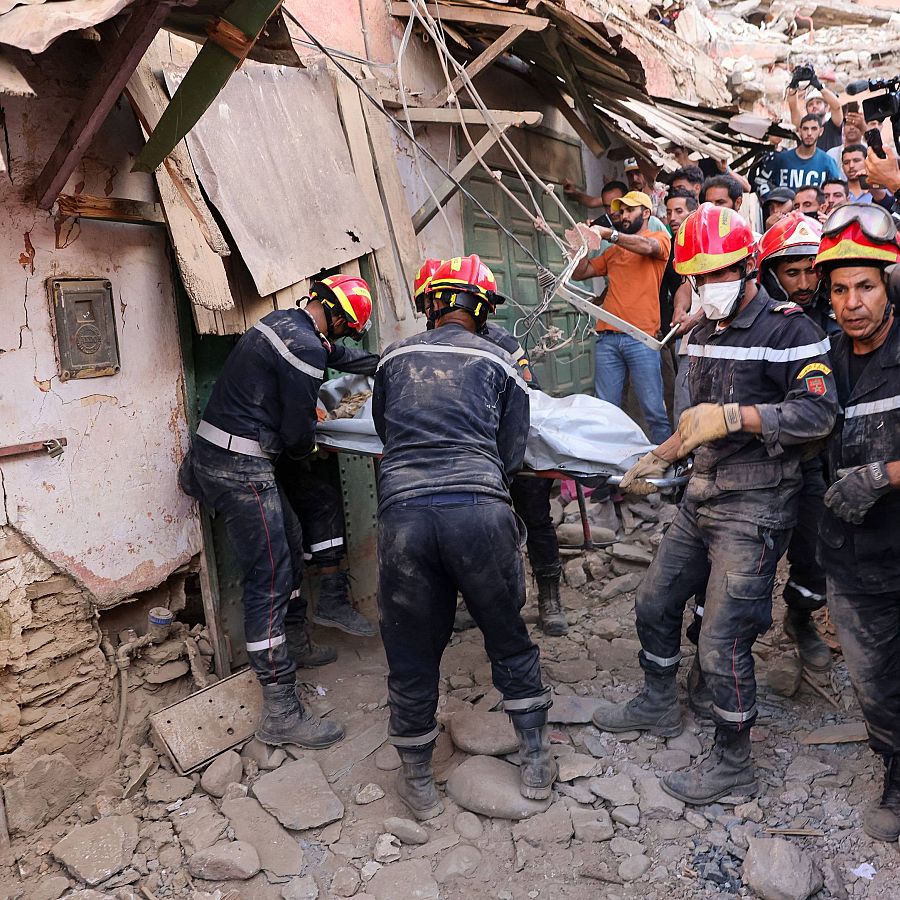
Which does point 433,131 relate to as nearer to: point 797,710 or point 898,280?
point 898,280

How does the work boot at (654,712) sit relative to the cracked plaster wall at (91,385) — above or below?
below

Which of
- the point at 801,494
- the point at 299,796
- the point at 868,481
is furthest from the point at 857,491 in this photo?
the point at 299,796

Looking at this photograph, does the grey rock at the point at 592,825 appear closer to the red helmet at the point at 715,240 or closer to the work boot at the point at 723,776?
the work boot at the point at 723,776

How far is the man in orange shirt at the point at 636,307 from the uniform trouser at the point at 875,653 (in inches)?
120

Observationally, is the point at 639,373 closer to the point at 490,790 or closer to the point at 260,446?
the point at 260,446

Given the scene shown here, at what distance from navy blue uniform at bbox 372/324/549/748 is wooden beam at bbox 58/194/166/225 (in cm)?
133

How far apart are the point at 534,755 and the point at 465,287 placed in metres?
1.89

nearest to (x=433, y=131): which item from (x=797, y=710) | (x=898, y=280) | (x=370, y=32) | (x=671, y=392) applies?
(x=370, y=32)

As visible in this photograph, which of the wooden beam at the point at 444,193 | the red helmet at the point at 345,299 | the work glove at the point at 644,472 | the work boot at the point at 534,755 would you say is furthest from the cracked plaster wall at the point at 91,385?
the work glove at the point at 644,472

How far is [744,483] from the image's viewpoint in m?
3.06

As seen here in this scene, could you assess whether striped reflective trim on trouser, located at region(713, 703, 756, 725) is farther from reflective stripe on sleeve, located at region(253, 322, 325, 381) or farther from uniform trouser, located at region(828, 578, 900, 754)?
reflective stripe on sleeve, located at region(253, 322, 325, 381)

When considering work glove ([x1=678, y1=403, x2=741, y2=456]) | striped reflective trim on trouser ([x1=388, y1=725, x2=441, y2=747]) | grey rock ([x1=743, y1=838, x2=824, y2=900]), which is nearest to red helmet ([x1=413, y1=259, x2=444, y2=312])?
work glove ([x1=678, y1=403, x2=741, y2=456])

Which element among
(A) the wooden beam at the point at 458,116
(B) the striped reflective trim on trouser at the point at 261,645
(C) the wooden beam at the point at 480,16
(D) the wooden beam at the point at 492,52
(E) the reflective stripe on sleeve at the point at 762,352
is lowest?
(B) the striped reflective trim on trouser at the point at 261,645

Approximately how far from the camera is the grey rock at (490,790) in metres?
3.18
